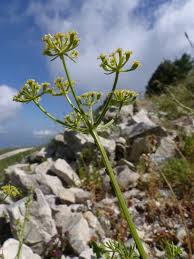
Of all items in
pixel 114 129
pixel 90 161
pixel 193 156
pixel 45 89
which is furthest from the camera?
pixel 114 129

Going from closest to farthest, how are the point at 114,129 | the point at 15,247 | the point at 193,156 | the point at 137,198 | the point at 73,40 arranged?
the point at 73,40
the point at 15,247
the point at 137,198
the point at 193,156
the point at 114,129

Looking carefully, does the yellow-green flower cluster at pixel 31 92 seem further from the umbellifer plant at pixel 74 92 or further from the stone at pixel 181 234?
the stone at pixel 181 234

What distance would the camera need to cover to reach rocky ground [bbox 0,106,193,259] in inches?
224

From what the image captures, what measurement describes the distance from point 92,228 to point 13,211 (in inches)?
55.4

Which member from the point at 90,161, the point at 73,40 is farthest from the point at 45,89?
the point at 90,161

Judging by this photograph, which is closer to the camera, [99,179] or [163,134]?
[99,179]

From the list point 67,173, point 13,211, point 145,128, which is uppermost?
point 145,128

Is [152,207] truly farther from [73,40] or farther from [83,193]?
[73,40]

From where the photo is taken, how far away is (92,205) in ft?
23.2

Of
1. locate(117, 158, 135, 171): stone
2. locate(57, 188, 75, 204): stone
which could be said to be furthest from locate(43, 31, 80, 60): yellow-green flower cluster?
locate(117, 158, 135, 171): stone

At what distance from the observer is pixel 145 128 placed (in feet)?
33.3

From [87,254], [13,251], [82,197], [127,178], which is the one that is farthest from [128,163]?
[13,251]

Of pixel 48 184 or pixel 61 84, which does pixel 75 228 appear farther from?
pixel 61 84

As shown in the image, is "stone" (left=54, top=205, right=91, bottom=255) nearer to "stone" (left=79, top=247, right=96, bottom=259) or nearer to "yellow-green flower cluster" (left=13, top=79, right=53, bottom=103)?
"stone" (left=79, top=247, right=96, bottom=259)
